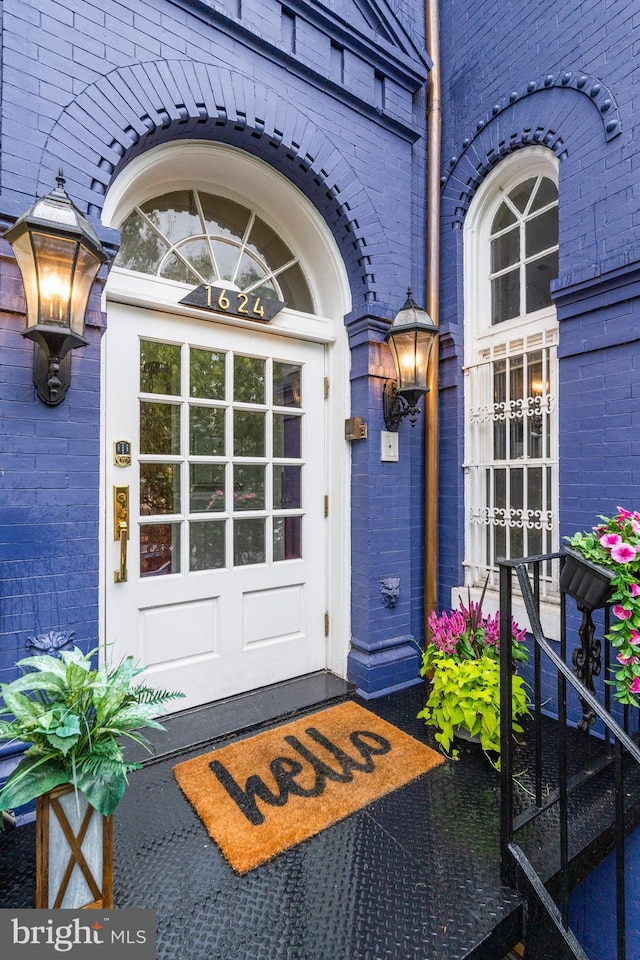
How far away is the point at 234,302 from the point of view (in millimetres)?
2541

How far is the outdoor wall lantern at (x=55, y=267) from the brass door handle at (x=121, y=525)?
667 mm

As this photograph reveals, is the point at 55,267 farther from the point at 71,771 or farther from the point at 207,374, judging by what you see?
the point at 71,771

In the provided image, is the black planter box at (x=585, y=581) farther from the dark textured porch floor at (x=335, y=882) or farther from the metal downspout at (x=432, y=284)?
the metal downspout at (x=432, y=284)

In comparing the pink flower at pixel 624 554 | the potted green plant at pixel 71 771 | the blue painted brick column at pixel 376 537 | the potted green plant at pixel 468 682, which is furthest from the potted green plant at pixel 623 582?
the potted green plant at pixel 71 771

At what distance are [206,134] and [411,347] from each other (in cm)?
148

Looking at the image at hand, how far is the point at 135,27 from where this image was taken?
2076mm

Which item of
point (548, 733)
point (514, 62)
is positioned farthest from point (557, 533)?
point (514, 62)

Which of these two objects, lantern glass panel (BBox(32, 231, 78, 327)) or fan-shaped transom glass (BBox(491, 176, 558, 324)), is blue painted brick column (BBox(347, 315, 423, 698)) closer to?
fan-shaped transom glass (BBox(491, 176, 558, 324))

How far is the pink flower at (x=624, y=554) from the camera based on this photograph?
1.65m

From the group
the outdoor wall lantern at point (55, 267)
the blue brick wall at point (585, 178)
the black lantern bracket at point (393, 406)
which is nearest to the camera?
the outdoor wall lantern at point (55, 267)

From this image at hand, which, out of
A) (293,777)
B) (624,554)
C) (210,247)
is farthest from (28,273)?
(624,554)

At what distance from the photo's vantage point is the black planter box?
1614mm

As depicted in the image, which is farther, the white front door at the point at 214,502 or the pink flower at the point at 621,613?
the white front door at the point at 214,502

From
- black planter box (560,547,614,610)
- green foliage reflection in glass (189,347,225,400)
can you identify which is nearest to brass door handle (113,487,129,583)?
green foliage reflection in glass (189,347,225,400)
